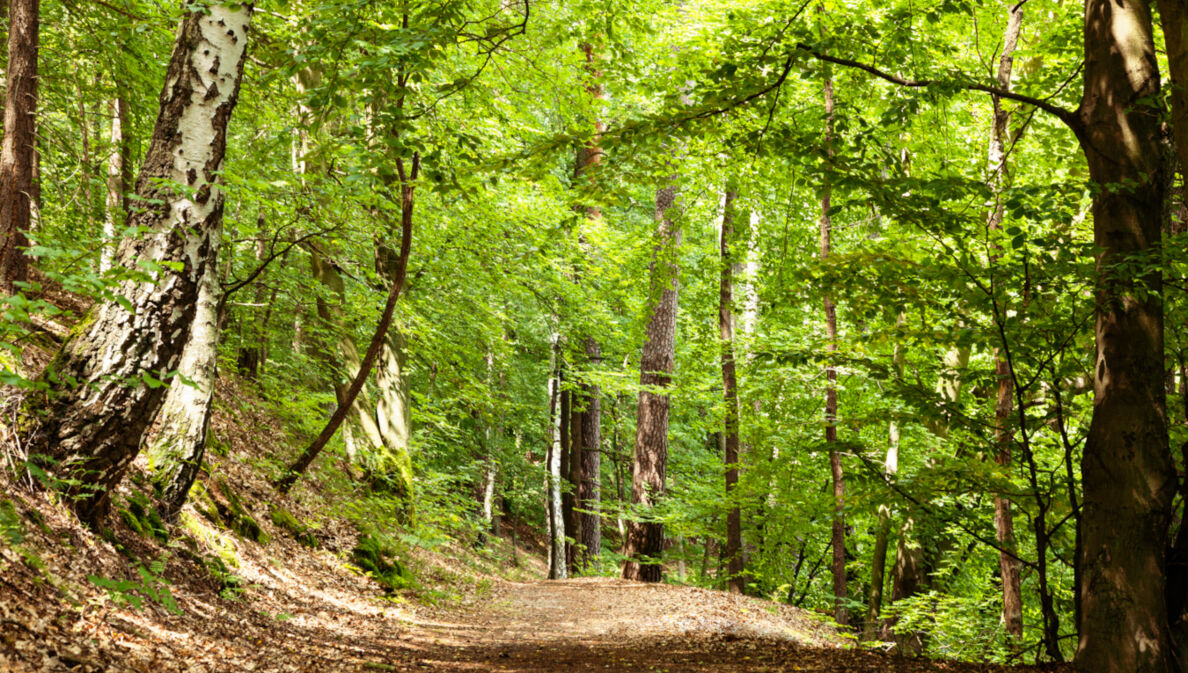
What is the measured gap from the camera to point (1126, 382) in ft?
14.5

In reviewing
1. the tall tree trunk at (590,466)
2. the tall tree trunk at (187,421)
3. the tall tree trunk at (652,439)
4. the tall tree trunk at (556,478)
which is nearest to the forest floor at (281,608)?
the tall tree trunk at (187,421)

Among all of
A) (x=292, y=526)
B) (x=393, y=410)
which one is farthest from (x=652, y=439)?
(x=292, y=526)

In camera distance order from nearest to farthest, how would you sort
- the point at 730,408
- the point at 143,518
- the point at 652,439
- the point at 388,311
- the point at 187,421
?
1. the point at 143,518
2. the point at 187,421
3. the point at 388,311
4. the point at 730,408
5. the point at 652,439

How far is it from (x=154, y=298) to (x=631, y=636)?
562 centimetres

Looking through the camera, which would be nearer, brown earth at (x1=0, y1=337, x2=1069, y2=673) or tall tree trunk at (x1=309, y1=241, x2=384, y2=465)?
brown earth at (x1=0, y1=337, x2=1069, y2=673)

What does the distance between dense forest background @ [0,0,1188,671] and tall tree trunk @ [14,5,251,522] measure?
0.07 feet

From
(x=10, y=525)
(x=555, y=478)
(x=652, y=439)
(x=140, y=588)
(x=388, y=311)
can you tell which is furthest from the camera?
(x=555, y=478)

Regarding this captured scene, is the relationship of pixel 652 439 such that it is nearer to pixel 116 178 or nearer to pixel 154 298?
pixel 116 178

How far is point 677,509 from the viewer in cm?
1427

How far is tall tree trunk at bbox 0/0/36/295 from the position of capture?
20.2 feet

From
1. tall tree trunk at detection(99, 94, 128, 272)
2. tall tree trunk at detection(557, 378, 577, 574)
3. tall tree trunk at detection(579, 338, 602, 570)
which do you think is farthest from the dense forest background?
tall tree trunk at detection(557, 378, 577, 574)

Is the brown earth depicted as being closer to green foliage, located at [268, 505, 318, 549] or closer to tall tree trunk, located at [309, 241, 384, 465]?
green foliage, located at [268, 505, 318, 549]

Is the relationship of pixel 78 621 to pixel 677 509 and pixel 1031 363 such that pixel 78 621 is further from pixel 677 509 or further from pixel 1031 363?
pixel 677 509

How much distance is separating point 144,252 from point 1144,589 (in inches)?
255
